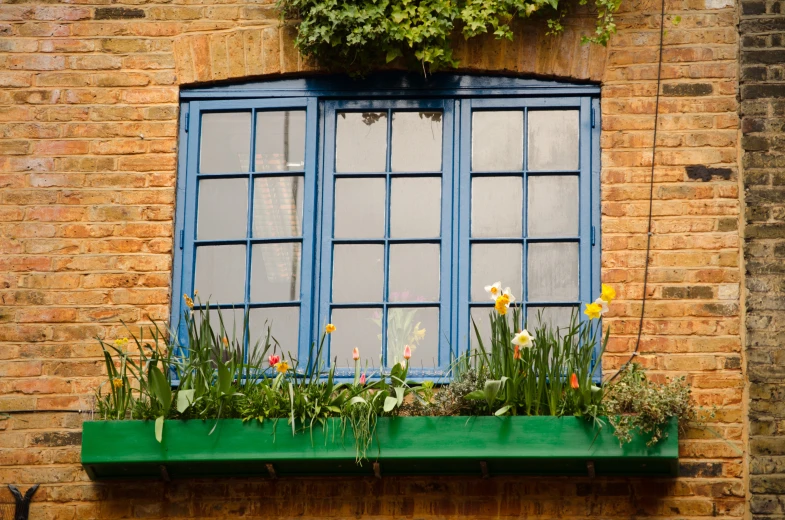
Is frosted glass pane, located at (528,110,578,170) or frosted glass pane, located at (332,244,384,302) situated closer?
frosted glass pane, located at (332,244,384,302)

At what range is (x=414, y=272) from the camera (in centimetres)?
713

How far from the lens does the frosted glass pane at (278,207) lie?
7258mm

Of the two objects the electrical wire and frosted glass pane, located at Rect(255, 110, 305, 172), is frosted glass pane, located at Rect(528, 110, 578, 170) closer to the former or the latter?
the electrical wire

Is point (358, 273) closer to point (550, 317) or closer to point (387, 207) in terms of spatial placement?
point (387, 207)

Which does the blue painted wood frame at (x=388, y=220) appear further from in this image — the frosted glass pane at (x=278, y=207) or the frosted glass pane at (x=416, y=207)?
the frosted glass pane at (x=278, y=207)

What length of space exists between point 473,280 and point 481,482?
114 cm

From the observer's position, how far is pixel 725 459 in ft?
21.5

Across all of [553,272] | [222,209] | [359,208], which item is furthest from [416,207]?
[222,209]

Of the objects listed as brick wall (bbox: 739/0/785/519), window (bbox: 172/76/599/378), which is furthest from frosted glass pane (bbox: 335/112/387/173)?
brick wall (bbox: 739/0/785/519)

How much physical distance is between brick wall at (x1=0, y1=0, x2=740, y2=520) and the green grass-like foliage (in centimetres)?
33

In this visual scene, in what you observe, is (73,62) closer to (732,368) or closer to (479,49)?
(479,49)

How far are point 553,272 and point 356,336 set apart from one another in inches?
44.9

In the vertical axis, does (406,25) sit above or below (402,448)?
above

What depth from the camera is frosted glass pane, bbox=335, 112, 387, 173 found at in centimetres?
736
